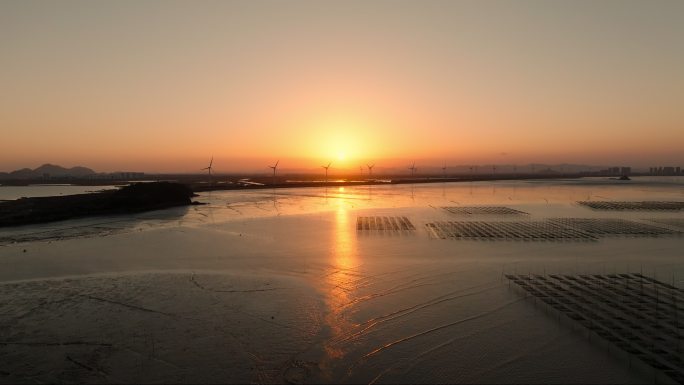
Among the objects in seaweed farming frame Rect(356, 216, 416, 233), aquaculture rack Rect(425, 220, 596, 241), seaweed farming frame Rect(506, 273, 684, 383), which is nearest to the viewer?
seaweed farming frame Rect(506, 273, 684, 383)

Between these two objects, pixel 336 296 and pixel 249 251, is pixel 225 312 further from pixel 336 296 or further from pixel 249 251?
pixel 249 251

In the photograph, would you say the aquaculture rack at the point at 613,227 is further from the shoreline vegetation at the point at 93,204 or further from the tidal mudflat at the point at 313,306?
the shoreline vegetation at the point at 93,204

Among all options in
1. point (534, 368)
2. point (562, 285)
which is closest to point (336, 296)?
point (534, 368)

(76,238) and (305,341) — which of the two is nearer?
(305,341)

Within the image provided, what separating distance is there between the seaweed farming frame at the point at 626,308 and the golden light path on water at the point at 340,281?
26.6 feet

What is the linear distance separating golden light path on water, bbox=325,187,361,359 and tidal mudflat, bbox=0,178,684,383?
105 mm

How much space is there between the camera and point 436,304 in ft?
54.4

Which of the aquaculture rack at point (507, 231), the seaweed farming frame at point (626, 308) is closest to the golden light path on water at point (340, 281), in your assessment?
the aquaculture rack at point (507, 231)

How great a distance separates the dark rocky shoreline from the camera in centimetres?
4534

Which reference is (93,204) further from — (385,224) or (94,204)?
(385,224)

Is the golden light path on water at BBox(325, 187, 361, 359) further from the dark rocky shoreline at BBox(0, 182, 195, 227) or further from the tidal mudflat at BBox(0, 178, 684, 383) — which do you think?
the dark rocky shoreline at BBox(0, 182, 195, 227)

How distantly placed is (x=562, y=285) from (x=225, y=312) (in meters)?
15.0

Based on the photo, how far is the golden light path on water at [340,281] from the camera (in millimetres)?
14070

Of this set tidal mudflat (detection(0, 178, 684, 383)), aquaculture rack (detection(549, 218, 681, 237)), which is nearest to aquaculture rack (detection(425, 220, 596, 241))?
tidal mudflat (detection(0, 178, 684, 383))
